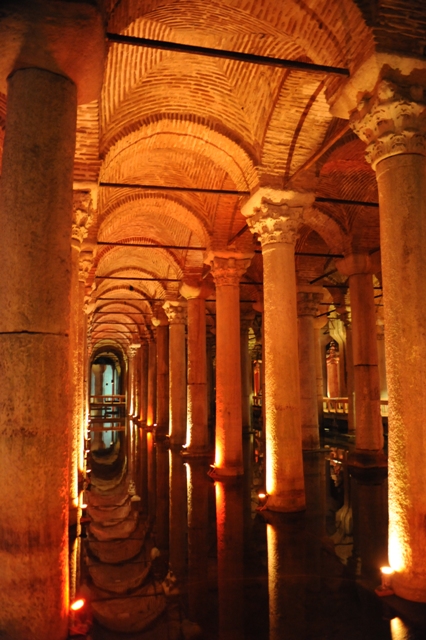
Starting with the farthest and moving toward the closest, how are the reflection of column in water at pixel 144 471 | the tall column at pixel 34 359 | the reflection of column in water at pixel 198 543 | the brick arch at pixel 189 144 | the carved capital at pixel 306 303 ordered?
the carved capital at pixel 306 303
the reflection of column in water at pixel 144 471
the brick arch at pixel 189 144
the reflection of column in water at pixel 198 543
the tall column at pixel 34 359

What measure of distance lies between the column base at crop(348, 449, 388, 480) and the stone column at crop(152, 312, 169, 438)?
8250mm

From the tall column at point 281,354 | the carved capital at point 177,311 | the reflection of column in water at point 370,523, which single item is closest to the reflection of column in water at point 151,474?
the tall column at point 281,354

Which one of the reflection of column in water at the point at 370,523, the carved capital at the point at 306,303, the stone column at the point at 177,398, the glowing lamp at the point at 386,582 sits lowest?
the reflection of column in water at the point at 370,523

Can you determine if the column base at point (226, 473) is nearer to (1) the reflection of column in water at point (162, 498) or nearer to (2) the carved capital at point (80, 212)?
(1) the reflection of column in water at point (162, 498)

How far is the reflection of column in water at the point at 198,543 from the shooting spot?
4.17 metres

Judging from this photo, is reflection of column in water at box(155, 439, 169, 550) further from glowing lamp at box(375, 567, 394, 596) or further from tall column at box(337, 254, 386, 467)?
tall column at box(337, 254, 386, 467)

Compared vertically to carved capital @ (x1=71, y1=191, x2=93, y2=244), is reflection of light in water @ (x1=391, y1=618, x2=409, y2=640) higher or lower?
lower

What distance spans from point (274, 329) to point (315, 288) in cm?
701

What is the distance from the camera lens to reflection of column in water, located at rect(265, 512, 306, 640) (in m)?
3.71

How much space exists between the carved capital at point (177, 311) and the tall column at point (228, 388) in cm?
553

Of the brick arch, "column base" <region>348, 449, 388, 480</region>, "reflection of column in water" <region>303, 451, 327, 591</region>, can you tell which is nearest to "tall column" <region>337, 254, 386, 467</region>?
"column base" <region>348, 449, 388, 480</region>

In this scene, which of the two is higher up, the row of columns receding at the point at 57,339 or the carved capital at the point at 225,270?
the carved capital at the point at 225,270

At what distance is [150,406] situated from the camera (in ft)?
66.2

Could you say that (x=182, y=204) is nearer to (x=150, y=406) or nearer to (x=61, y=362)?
(x=61, y=362)
